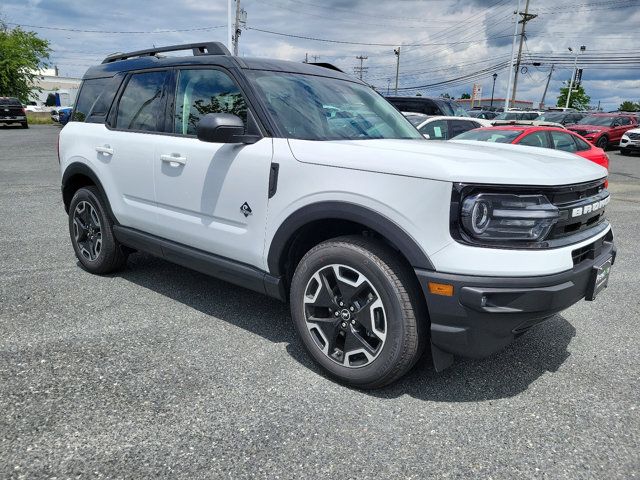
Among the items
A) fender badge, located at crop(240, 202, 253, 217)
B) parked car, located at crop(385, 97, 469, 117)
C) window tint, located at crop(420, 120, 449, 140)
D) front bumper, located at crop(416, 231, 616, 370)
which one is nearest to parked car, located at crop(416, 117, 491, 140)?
window tint, located at crop(420, 120, 449, 140)

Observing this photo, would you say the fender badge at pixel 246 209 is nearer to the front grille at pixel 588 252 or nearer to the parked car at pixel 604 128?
the front grille at pixel 588 252

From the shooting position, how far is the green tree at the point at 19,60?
43.1 m

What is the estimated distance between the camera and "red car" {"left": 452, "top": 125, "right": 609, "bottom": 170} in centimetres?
922

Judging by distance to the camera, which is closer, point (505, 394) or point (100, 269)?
point (505, 394)

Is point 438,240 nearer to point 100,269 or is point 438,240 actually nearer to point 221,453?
point 221,453

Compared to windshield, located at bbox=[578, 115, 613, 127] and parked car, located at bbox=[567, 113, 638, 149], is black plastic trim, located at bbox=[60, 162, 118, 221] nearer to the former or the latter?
parked car, located at bbox=[567, 113, 638, 149]

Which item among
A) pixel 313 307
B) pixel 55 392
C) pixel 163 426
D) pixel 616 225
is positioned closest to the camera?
pixel 163 426

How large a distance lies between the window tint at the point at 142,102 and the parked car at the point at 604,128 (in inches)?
823

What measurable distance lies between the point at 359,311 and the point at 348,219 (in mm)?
499

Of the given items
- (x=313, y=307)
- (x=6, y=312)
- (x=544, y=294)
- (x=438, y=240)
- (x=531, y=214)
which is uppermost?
(x=531, y=214)

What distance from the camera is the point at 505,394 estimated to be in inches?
113

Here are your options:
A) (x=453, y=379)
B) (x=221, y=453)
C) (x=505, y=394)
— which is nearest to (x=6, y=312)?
(x=221, y=453)

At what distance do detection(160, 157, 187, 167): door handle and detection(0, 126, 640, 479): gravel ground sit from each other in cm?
114

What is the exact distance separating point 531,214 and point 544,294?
0.37 m
